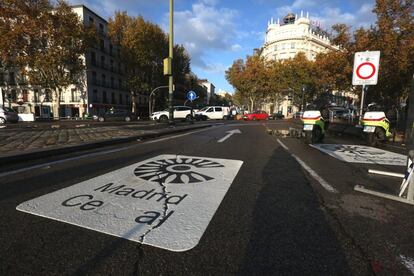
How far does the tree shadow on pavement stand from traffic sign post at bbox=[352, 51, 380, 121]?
316 inches

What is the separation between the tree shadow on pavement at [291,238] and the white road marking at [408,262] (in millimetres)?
430

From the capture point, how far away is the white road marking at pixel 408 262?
70.8 inches

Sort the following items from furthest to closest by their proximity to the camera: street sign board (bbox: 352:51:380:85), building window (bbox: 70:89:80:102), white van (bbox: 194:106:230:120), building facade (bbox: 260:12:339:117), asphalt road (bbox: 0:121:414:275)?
building facade (bbox: 260:12:339:117), building window (bbox: 70:89:80:102), white van (bbox: 194:106:230:120), street sign board (bbox: 352:51:380:85), asphalt road (bbox: 0:121:414:275)

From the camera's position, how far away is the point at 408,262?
6.14 ft

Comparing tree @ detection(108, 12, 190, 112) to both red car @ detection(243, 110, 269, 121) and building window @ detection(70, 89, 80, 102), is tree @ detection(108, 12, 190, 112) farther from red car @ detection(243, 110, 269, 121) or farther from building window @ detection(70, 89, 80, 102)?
red car @ detection(243, 110, 269, 121)

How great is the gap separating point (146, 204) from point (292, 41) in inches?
3436

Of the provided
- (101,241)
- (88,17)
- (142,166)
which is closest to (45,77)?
(88,17)

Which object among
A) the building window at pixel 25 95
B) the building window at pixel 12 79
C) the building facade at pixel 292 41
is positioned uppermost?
the building facade at pixel 292 41

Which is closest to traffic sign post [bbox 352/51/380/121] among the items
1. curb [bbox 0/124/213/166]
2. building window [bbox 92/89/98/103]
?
curb [bbox 0/124/213/166]

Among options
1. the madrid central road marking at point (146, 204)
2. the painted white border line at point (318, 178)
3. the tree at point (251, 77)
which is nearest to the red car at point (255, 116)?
the tree at point (251, 77)

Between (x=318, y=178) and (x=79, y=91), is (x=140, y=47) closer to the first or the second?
(x=79, y=91)

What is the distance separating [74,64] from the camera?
3431cm

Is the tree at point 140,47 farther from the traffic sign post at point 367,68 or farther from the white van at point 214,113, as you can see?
the traffic sign post at point 367,68

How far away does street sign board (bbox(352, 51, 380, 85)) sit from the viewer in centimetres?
924
